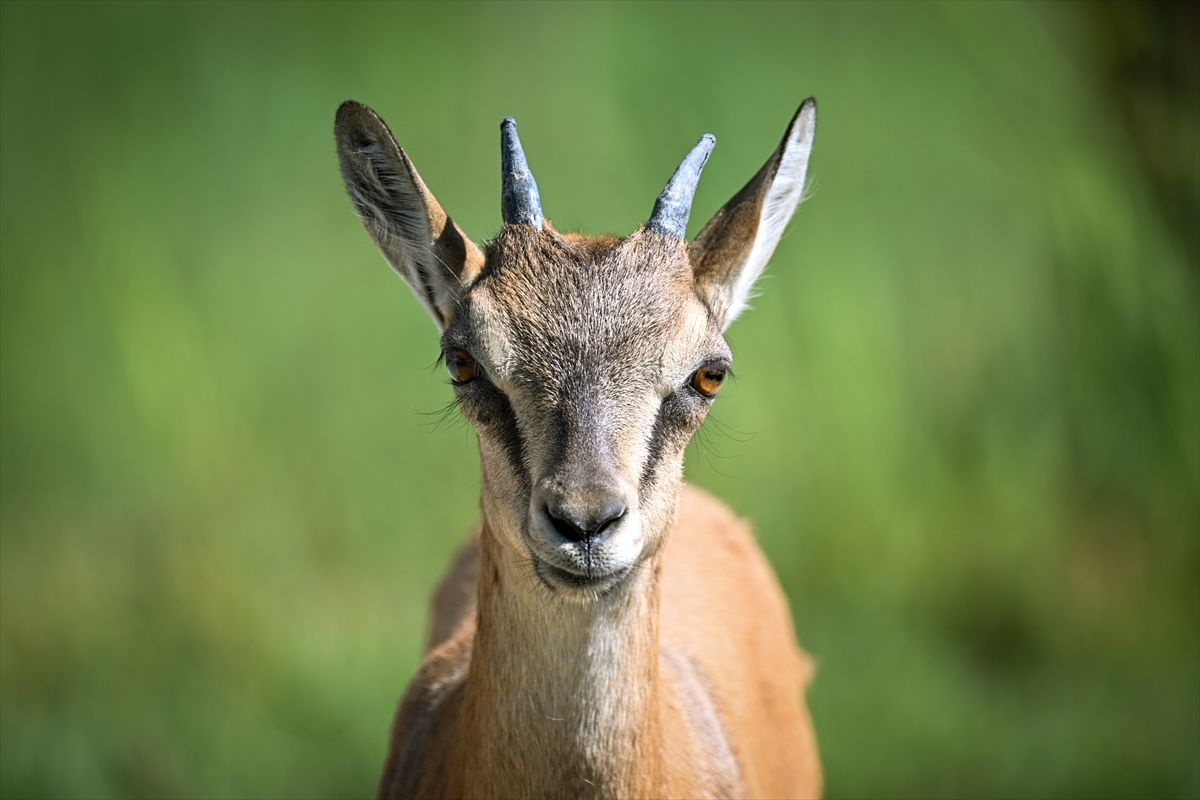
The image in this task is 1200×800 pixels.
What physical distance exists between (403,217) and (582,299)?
0.80 meters

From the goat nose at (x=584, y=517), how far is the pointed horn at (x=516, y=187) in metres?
1.24

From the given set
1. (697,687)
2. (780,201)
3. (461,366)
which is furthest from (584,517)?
(697,687)

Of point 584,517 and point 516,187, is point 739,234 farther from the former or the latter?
point 584,517

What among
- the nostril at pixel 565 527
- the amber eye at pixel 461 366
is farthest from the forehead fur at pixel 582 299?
the nostril at pixel 565 527

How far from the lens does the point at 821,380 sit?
9867 mm

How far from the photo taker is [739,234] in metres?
4.82

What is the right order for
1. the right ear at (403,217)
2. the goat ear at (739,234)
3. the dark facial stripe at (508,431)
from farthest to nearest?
the goat ear at (739,234) < the right ear at (403,217) < the dark facial stripe at (508,431)

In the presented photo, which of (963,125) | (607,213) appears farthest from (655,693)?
(963,125)

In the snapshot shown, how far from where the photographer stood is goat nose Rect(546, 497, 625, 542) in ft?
12.6

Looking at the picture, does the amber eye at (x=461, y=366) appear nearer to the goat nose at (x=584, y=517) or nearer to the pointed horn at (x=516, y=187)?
the pointed horn at (x=516, y=187)

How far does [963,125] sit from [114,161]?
20.7ft

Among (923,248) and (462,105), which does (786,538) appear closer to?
(923,248)

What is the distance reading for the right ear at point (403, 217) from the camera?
4.65 meters

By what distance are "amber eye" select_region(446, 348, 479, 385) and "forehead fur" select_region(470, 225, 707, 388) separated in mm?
125
